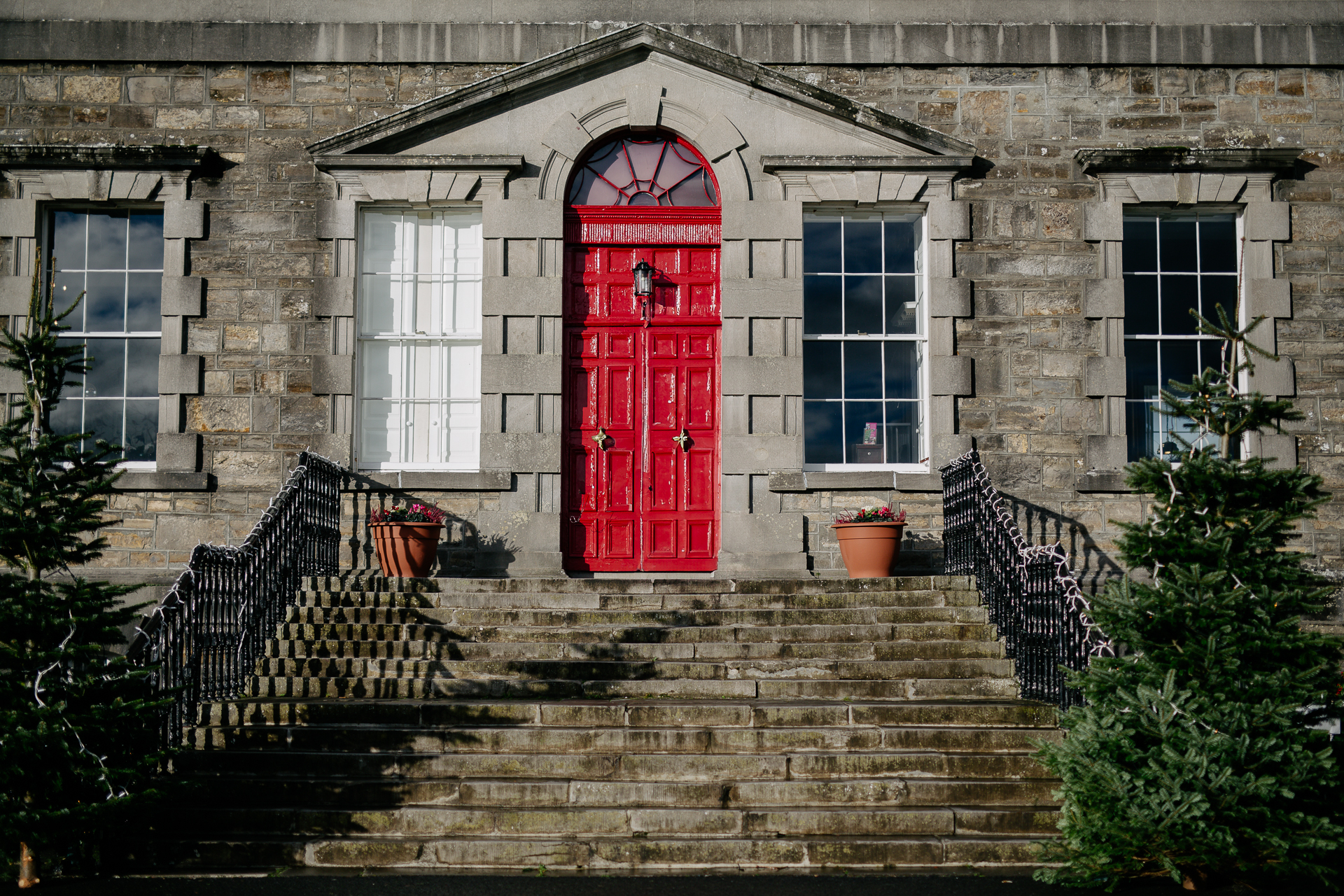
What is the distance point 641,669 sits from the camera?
7262 mm

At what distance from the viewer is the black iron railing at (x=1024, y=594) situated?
6766 mm

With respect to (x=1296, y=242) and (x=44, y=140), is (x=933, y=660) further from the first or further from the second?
(x=44, y=140)

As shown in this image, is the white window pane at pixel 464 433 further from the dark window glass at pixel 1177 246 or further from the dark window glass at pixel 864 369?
the dark window glass at pixel 1177 246

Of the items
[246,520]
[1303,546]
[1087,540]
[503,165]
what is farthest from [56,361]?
[1303,546]

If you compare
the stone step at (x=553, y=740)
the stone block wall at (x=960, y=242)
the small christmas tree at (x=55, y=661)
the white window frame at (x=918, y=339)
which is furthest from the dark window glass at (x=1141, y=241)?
the small christmas tree at (x=55, y=661)

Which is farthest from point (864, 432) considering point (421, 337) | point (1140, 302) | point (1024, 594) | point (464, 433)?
point (421, 337)

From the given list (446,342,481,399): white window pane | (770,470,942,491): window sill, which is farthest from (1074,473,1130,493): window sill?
(446,342,481,399): white window pane

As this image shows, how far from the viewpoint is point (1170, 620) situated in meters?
5.43

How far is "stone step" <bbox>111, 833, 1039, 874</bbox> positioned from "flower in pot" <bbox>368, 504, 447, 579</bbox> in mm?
3021

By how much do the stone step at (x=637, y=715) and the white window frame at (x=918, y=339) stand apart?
3.18m

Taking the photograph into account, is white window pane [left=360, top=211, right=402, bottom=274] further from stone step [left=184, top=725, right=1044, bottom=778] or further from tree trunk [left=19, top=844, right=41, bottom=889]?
tree trunk [left=19, top=844, right=41, bottom=889]

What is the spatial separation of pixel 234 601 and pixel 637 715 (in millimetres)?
2736

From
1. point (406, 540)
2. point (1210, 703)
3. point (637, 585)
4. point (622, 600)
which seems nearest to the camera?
point (1210, 703)

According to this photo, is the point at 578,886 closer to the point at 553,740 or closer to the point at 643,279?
the point at 553,740
